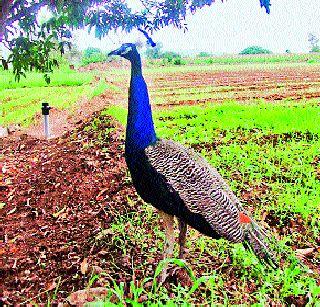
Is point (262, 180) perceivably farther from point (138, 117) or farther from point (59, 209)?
point (138, 117)

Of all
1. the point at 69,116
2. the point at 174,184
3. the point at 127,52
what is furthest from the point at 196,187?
the point at 69,116

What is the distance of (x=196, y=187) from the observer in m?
2.80

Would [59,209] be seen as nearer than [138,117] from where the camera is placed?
No

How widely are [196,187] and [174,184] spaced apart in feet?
0.48

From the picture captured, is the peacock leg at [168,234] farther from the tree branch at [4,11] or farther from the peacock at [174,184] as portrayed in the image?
the tree branch at [4,11]

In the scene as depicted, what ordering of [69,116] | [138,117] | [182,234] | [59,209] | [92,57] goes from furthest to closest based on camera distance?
[92,57] < [69,116] < [59,209] < [182,234] < [138,117]

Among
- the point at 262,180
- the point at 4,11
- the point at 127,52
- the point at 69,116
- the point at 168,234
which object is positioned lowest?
the point at 69,116

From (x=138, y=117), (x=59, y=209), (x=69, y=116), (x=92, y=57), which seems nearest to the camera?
(x=138, y=117)

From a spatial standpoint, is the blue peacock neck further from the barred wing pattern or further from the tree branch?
the tree branch

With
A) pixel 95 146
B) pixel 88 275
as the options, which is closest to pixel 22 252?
pixel 88 275

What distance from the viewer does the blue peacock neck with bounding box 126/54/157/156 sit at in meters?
2.82

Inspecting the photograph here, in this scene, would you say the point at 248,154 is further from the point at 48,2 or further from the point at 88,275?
the point at 48,2

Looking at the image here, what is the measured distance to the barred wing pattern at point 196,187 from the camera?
2.74 m

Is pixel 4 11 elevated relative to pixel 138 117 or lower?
elevated
